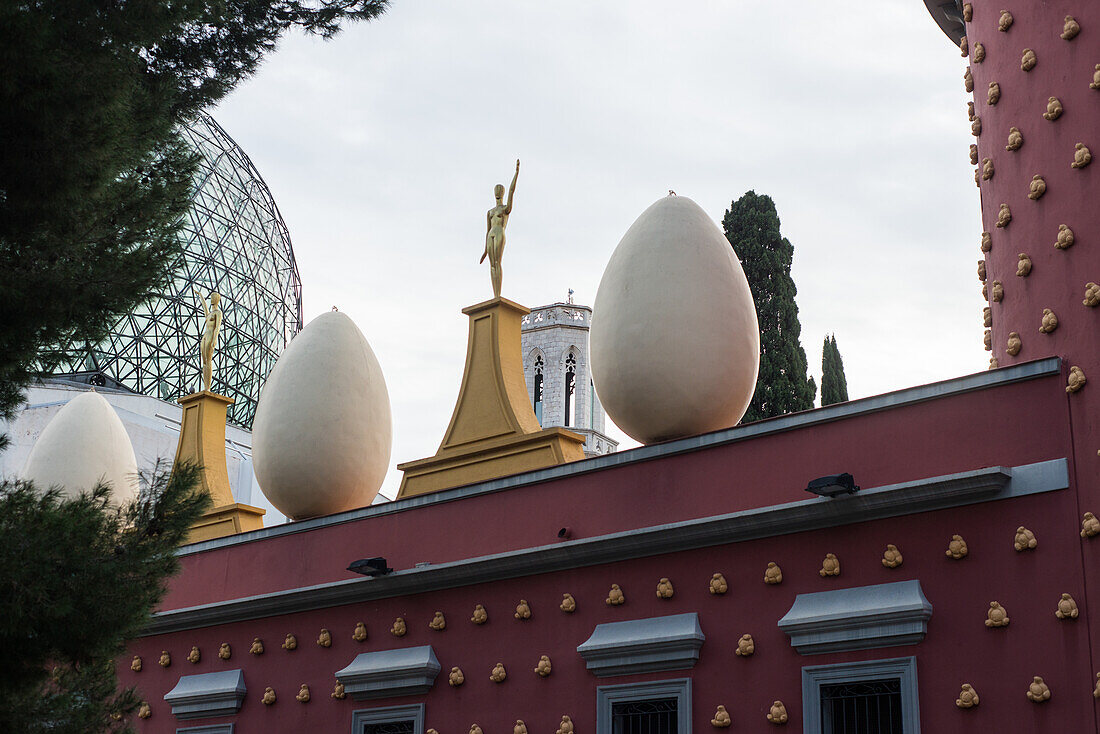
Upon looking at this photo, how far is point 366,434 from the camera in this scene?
14078 millimetres

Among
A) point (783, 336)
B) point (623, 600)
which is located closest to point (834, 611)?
point (623, 600)

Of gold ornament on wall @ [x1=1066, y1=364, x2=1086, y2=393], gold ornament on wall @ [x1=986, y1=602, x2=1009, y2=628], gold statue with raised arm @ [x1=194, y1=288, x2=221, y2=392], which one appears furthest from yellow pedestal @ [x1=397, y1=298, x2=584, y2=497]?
gold statue with raised arm @ [x1=194, y1=288, x2=221, y2=392]

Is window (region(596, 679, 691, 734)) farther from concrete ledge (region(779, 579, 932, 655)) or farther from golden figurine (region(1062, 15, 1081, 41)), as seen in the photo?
golden figurine (region(1062, 15, 1081, 41))

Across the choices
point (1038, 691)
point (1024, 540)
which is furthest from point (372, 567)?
point (1038, 691)

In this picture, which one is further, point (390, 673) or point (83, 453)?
point (83, 453)

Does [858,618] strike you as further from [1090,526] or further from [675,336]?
[675,336]

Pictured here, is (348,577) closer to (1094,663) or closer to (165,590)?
(165,590)

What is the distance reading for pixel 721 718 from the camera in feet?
32.0

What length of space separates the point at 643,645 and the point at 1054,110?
5066 millimetres

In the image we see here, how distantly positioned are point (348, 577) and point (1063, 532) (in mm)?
6806

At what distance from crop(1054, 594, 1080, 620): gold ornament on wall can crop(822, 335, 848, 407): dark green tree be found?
41.2 ft

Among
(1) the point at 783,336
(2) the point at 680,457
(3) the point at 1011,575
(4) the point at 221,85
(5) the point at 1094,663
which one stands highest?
(1) the point at 783,336

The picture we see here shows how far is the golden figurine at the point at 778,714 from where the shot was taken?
942 cm

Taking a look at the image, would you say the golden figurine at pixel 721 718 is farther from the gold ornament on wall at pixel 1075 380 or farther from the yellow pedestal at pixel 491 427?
the gold ornament on wall at pixel 1075 380
